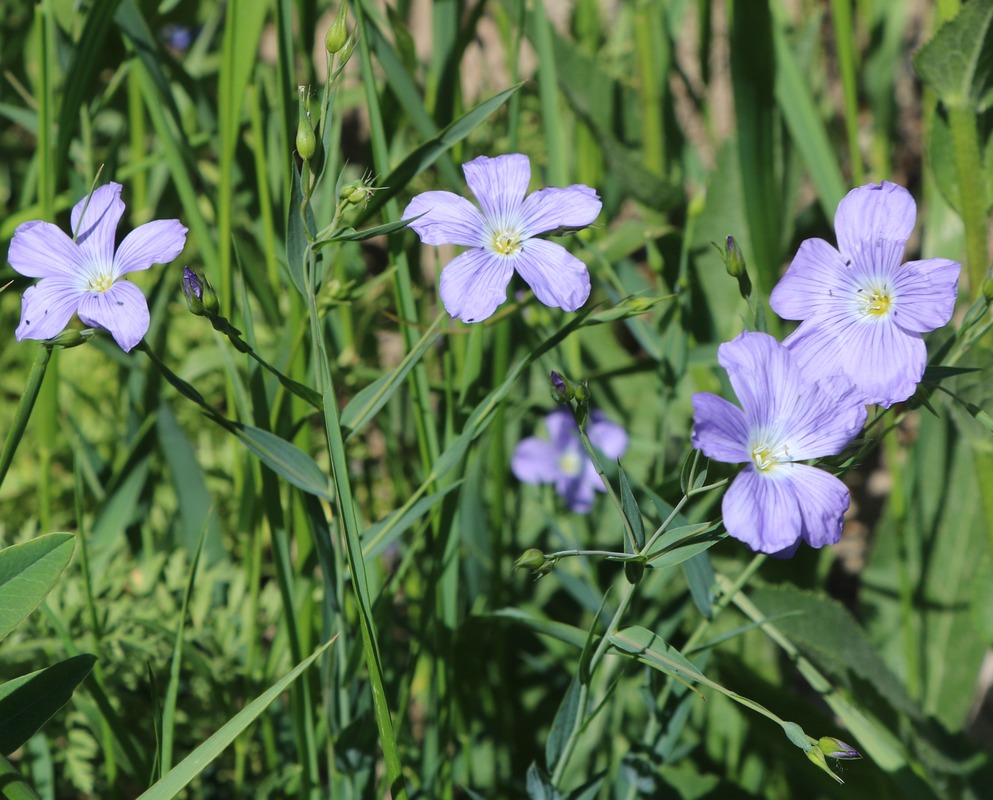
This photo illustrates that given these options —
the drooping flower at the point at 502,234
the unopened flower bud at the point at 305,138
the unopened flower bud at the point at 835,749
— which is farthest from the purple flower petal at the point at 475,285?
the unopened flower bud at the point at 835,749

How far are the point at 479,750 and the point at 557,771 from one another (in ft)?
1.29

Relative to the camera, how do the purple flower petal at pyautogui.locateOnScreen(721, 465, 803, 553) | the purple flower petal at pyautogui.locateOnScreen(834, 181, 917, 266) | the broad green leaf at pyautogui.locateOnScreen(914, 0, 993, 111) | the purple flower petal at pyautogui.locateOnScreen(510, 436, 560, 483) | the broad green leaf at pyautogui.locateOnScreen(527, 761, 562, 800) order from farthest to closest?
1. the purple flower petal at pyautogui.locateOnScreen(510, 436, 560, 483)
2. the broad green leaf at pyautogui.locateOnScreen(914, 0, 993, 111)
3. the broad green leaf at pyautogui.locateOnScreen(527, 761, 562, 800)
4. the purple flower petal at pyautogui.locateOnScreen(834, 181, 917, 266)
5. the purple flower petal at pyautogui.locateOnScreen(721, 465, 803, 553)

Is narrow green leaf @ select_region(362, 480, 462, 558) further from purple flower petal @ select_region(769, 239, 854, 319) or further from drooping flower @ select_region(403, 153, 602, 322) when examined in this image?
purple flower petal @ select_region(769, 239, 854, 319)

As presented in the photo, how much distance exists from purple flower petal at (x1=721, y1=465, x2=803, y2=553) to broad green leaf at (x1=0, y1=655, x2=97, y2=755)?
46 cm

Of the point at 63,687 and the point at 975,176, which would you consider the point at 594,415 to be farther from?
the point at 63,687

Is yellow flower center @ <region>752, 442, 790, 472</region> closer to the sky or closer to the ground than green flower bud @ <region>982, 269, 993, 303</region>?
closer to the ground

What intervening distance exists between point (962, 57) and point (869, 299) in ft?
1.50

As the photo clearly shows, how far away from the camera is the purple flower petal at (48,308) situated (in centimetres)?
62

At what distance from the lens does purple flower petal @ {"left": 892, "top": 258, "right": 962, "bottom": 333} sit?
601 mm

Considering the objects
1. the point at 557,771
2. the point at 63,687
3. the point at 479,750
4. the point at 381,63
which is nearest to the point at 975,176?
the point at 381,63

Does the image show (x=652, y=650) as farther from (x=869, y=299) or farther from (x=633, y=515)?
(x=869, y=299)

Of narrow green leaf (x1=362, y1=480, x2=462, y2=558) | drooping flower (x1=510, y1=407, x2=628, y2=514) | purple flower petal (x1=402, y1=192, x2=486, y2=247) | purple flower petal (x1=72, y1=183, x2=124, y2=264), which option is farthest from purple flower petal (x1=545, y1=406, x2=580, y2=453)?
purple flower petal (x1=72, y1=183, x2=124, y2=264)

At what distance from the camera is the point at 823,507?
58 centimetres

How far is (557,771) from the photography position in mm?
744
